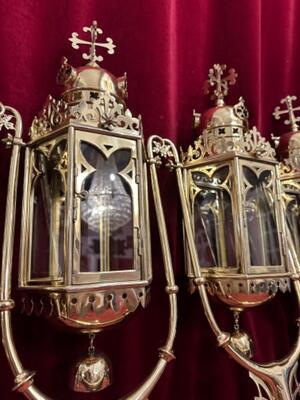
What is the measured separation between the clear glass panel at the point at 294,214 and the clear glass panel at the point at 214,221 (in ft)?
0.85

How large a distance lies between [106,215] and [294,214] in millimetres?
575

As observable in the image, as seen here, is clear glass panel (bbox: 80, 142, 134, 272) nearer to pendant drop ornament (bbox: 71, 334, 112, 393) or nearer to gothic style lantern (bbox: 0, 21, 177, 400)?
gothic style lantern (bbox: 0, 21, 177, 400)

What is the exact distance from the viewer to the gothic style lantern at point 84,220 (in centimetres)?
59

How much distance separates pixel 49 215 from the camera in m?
0.67

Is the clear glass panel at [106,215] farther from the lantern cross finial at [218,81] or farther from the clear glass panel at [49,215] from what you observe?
the lantern cross finial at [218,81]

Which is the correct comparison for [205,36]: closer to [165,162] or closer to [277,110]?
[277,110]

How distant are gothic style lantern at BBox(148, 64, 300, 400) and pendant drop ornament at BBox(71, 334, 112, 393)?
0.72 ft

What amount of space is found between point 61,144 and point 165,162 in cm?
29

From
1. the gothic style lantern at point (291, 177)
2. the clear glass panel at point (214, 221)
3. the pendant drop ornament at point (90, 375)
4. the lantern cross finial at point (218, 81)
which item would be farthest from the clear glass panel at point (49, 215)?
the gothic style lantern at point (291, 177)

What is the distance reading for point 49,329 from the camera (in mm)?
712

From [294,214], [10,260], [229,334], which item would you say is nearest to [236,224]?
[229,334]

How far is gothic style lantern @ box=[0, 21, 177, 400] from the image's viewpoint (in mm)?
591

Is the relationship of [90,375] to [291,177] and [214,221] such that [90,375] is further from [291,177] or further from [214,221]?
[291,177]

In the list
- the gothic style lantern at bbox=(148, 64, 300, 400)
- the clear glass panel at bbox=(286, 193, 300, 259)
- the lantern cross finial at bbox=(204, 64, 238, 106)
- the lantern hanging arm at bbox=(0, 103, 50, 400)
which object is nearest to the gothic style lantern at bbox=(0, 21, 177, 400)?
the lantern hanging arm at bbox=(0, 103, 50, 400)
